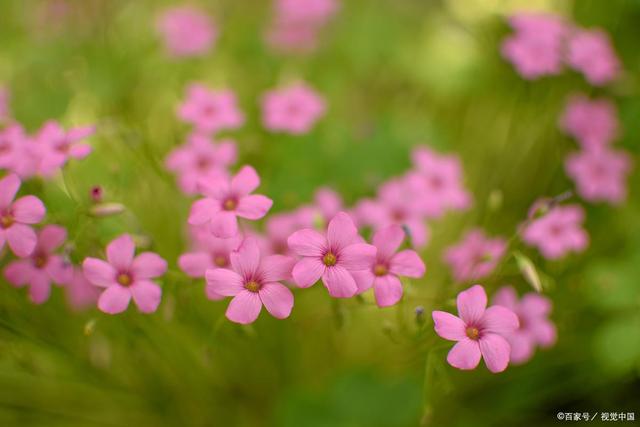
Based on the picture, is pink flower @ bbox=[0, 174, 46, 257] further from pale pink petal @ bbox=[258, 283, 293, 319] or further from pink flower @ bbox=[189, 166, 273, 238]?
pale pink petal @ bbox=[258, 283, 293, 319]

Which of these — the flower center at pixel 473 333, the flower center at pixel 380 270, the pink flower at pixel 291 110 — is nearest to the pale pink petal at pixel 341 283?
the flower center at pixel 380 270

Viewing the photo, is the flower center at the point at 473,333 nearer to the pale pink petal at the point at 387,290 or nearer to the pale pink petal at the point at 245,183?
the pale pink petal at the point at 387,290

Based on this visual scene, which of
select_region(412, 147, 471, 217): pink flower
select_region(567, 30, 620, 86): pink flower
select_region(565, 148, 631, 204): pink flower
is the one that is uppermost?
select_region(567, 30, 620, 86): pink flower

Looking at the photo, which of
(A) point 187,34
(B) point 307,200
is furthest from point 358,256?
(A) point 187,34

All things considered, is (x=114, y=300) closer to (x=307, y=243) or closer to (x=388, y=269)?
(x=307, y=243)

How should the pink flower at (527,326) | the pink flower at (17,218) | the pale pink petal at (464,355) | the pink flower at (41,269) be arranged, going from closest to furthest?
1. the pale pink petal at (464,355)
2. the pink flower at (17,218)
3. the pink flower at (41,269)
4. the pink flower at (527,326)

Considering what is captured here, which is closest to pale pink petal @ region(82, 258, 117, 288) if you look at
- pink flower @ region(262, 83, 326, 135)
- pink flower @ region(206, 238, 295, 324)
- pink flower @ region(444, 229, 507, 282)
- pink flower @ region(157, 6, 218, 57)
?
pink flower @ region(206, 238, 295, 324)
